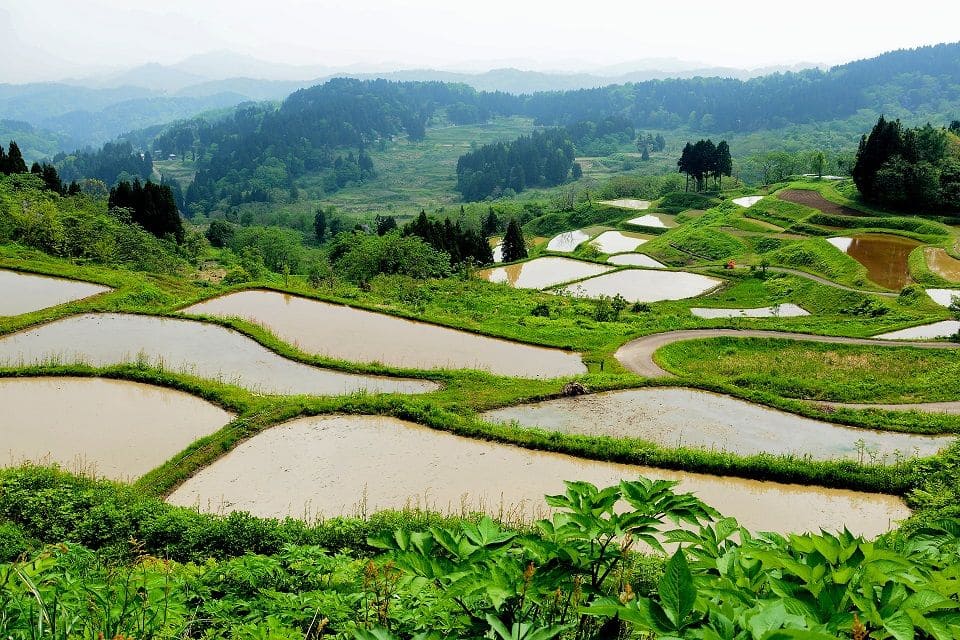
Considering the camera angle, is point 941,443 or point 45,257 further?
point 45,257

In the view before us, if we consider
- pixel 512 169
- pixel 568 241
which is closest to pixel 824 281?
pixel 568 241

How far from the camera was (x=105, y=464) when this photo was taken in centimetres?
1483

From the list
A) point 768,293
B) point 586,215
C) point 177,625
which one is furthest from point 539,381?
point 586,215

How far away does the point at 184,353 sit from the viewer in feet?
74.8

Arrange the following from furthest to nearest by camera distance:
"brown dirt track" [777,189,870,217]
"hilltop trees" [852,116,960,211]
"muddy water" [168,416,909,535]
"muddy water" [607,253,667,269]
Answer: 1. "brown dirt track" [777,189,870,217]
2. "muddy water" [607,253,667,269]
3. "hilltop trees" [852,116,960,211]
4. "muddy water" [168,416,909,535]

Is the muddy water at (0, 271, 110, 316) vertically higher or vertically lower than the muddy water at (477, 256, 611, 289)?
higher

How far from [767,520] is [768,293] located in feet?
110

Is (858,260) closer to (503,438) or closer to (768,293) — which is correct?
(768,293)

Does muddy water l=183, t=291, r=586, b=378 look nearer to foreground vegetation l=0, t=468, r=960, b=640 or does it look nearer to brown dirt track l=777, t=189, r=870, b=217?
foreground vegetation l=0, t=468, r=960, b=640

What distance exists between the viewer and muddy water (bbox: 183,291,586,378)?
2397cm

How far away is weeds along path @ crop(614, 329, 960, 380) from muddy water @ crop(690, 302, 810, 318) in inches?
314

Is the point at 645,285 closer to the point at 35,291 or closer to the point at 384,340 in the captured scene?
the point at 384,340

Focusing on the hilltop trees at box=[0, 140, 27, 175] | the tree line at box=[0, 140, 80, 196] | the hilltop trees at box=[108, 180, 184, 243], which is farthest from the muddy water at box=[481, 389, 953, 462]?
the hilltop trees at box=[0, 140, 27, 175]

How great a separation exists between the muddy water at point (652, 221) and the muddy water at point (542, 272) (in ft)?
77.7
